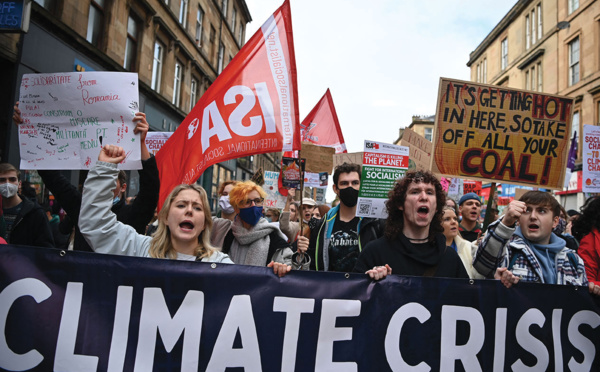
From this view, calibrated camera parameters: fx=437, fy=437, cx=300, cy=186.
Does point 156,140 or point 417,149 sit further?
point 156,140

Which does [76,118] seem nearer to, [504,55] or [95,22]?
[95,22]

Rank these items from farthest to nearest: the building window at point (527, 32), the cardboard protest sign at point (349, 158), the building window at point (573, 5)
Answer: the building window at point (527, 32) → the building window at point (573, 5) → the cardboard protest sign at point (349, 158)

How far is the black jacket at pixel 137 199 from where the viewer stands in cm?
297

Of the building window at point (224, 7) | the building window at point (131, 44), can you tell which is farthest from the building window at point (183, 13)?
the building window at point (224, 7)

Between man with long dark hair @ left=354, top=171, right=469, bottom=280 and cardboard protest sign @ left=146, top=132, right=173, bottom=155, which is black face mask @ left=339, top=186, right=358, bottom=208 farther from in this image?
cardboard protest sign @ left=146, top=132, right=173, bottom=155

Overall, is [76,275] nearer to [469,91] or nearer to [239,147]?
[239,147]

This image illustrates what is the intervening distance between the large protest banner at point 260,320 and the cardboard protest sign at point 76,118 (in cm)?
96

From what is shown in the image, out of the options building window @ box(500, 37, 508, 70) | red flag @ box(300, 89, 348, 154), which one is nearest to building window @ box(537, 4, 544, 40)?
building window @ box(500, 37, 508, 70)

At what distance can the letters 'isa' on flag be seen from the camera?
3543mm

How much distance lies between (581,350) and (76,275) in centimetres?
279

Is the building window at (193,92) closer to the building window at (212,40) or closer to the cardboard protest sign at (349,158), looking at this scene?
the building window at (212,40)

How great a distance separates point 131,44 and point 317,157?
12.5m

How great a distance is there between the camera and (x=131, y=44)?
1485cm

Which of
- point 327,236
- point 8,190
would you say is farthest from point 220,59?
point 327,236
